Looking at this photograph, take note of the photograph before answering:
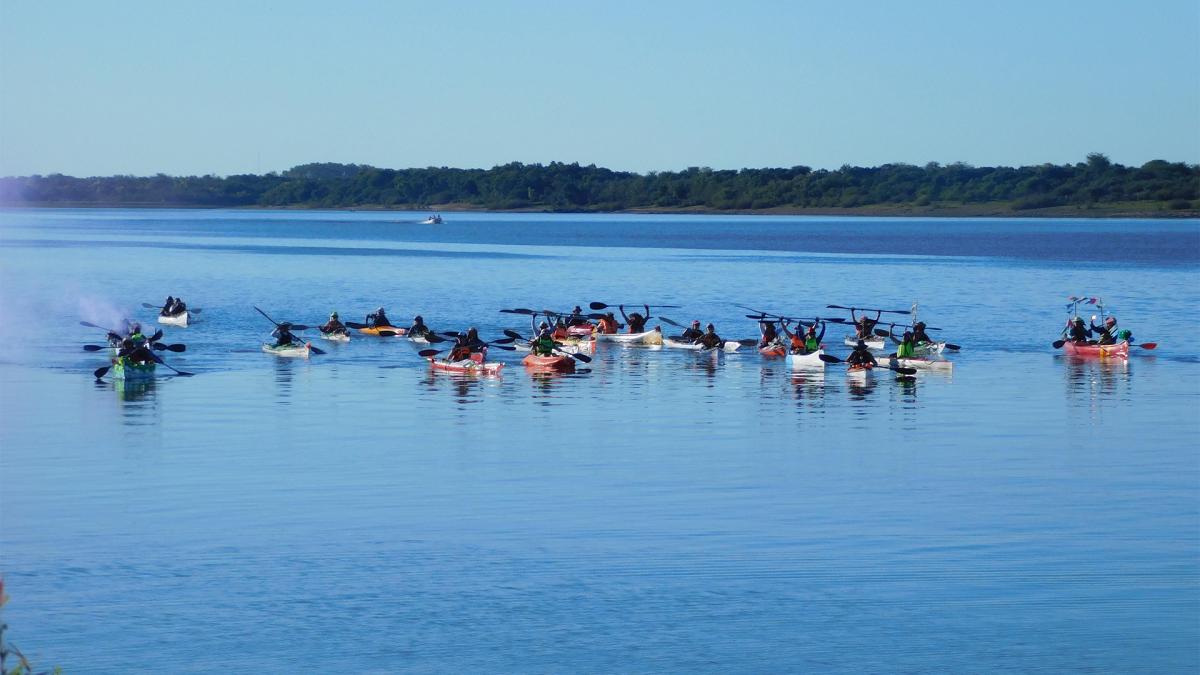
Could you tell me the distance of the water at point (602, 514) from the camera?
2130cm

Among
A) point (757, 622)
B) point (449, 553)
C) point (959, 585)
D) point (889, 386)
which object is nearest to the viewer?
point (757, 622)

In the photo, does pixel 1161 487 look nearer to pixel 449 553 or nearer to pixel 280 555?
pixel 449 553

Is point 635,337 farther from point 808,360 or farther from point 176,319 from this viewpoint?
point 176,319

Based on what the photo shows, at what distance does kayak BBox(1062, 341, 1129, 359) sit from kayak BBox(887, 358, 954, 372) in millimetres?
7322

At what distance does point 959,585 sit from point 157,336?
119ft

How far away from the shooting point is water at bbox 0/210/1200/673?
21.3 m

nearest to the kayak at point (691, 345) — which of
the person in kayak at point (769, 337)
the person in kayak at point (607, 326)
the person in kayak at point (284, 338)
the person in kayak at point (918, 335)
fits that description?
the person in kayak at point (769, 337)

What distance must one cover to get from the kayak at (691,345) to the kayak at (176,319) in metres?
22.1

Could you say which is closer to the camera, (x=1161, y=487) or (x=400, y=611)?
(x=400, y=611)

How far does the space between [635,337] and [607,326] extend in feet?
6.87

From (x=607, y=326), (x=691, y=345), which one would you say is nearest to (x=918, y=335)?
(x=691, y=345)

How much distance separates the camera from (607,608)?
888 inches

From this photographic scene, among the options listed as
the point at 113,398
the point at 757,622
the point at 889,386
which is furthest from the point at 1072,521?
the point at 113,398

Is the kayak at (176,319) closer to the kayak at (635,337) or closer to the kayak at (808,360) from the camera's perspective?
the kayak at (635,337)
